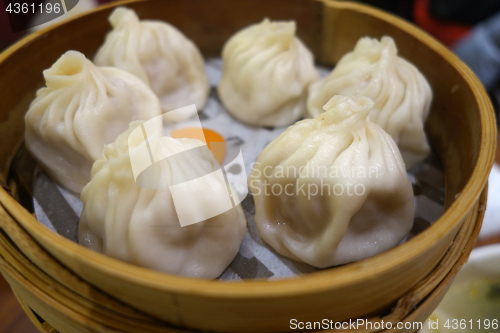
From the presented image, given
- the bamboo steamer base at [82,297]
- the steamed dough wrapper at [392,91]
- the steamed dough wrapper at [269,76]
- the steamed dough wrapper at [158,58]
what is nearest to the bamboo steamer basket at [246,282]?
the bamboo steamer base at [82,297]

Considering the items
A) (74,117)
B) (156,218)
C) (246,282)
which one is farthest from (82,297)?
(74,117)

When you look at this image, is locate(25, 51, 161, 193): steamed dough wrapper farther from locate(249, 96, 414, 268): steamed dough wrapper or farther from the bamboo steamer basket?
locate(249, 96, 414, 268): steamed dough wrapper

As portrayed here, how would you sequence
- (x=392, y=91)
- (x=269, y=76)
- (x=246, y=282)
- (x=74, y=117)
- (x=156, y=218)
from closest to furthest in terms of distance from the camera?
1. (x=246, y=282)
2. (x=156, y=218)
3. (x=74, y=117)
4. (x=392, y=91)
5. (x=269, y=76)

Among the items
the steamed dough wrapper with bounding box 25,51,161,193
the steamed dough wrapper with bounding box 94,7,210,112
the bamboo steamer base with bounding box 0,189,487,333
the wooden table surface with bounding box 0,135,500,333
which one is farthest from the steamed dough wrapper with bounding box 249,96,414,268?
the wooden table surface with bounding box 0,135,500,333

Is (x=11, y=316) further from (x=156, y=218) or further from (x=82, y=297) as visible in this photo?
(x=156, y=218)

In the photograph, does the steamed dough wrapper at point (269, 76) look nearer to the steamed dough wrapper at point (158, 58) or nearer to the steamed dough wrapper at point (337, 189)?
the steamed dough wrapper at point (158, 58)

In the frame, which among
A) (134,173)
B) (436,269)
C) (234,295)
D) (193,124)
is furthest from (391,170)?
(193,124)

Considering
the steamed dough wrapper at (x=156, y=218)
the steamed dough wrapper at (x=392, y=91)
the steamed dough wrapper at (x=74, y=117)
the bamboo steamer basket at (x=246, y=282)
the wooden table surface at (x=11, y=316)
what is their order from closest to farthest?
the bamboo steamer basket at (x=246, y=282) → the steamed dough wrapper at (x=156, y=218) → the steamed dough wrapper at (x=74, y=117) → the steamed dough wrapper at (x=392, y=91) → the wooden table surface at (x=11, y=316)
